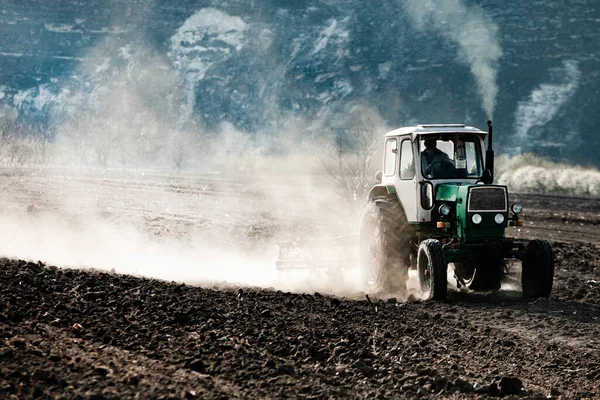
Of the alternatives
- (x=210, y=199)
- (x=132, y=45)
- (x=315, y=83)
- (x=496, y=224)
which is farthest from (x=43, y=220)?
(x=132, y=45)

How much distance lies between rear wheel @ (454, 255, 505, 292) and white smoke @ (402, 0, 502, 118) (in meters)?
89.9

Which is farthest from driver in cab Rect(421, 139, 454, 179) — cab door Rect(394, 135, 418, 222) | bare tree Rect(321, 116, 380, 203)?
bare tree Rect(321, 116, 380, 203)

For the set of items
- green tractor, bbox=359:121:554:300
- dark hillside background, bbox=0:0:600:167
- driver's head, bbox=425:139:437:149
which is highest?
dark hillside background, bbox=0:0:600:167

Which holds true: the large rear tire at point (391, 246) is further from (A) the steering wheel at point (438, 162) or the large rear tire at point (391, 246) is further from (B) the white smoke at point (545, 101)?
(B) the white smoke at point (545, 101)

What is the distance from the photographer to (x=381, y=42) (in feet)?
412

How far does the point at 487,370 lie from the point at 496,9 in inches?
4823

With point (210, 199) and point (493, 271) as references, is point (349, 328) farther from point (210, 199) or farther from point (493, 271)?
point (210, 199)

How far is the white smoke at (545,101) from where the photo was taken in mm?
102312

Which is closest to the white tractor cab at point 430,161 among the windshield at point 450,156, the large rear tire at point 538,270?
the windshield at point 450,156

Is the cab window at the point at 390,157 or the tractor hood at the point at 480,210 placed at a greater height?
the cab window at the point at 390,157

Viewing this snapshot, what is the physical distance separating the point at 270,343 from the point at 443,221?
4.76 metres

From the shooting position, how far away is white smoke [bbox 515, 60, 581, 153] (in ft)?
336

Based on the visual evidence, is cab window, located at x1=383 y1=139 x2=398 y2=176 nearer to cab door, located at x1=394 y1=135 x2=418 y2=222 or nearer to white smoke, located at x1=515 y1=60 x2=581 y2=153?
cab door, located at x1=394 y1=135 x2=418 y2=222

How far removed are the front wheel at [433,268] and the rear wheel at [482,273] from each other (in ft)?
2.75
